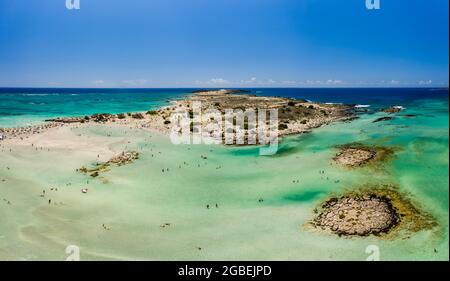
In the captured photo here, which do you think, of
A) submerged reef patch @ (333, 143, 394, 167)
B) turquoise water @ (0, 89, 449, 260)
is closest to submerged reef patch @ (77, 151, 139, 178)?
turquoise water @ (0, 89, 449, 260)

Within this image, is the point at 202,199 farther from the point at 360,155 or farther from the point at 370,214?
the point at 360,155

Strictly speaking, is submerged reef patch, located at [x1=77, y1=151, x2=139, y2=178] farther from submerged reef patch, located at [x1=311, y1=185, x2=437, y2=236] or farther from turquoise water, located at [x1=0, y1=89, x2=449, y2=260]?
submerged reef patch, located at [x1=311, y1=185, x2=437, y2=236]

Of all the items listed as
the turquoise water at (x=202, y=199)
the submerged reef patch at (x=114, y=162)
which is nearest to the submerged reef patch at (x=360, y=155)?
the turquoise water at (x=202, y=199)

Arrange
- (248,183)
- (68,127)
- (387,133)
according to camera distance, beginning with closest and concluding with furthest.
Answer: (248,183), (387,133), (68,127)

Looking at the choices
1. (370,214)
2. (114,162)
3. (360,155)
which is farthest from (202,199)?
(360,155)

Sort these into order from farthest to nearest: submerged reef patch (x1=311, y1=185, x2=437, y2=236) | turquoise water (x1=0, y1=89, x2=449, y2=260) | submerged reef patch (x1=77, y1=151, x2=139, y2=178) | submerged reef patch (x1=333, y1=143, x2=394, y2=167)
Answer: submerged reef patch (x1=333, y1=143, x2=394, y2=167) < submerged reef patch (x1=77, y1=151, x2=139, y2=178) < submerged reef patch (x1=311, y1=185, x2=437, y2=236) < turquoise water (x1=0, y1=89, x2=449, y2=260)

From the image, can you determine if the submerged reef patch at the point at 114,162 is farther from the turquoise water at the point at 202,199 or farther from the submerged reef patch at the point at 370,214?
the submerged reef patch at the point at 370,214

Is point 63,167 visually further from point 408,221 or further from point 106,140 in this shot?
point 408,221

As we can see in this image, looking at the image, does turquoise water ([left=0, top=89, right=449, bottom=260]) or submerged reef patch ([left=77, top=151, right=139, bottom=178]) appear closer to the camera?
turquoise water ([left=0, top=89, right=449, bottom=260])

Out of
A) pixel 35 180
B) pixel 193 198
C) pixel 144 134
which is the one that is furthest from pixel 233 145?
pixel 35 180
